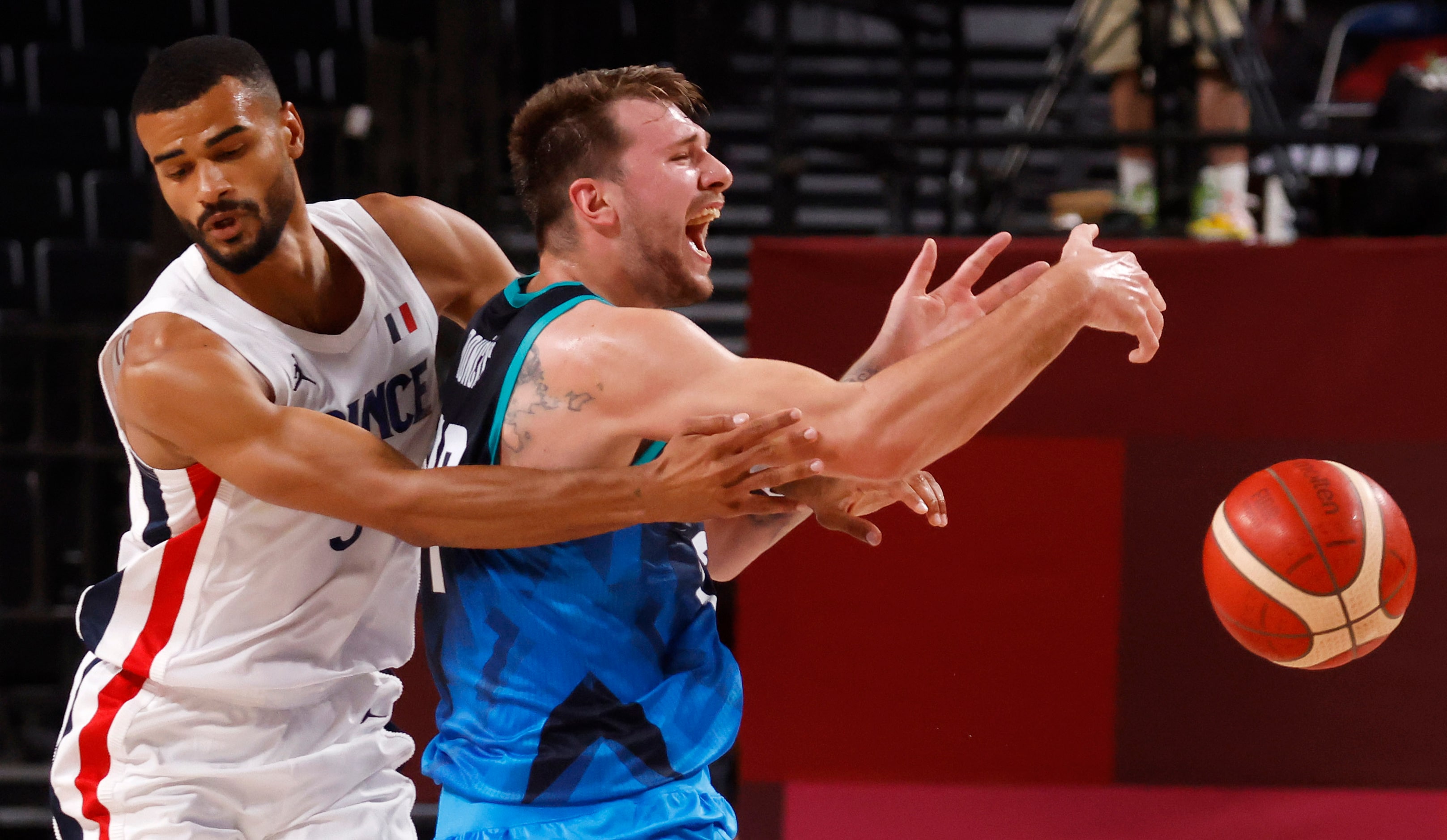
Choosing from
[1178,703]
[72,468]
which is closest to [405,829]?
[1178,703]

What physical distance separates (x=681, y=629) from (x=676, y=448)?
0.41 metres

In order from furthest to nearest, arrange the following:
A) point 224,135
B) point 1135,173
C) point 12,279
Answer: point 12,279, point 1135,173, point 224,135

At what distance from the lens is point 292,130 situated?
8.95ft

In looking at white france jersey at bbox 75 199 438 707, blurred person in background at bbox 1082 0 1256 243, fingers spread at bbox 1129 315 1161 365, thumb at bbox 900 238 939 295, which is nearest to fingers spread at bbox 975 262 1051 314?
thumb at bbox 900 238 939 295

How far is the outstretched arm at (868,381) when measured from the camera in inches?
80.3

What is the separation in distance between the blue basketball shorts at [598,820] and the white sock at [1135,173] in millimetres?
4327

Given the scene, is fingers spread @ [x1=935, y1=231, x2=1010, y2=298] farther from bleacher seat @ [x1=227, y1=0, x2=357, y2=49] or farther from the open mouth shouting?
bleacher seat @ [x1=227, y1=0, x2=357, y2=49]

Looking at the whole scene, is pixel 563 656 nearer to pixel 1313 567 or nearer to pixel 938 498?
pixel 938 498

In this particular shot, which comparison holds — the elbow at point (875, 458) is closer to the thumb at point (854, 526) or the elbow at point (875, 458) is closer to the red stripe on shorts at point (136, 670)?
the thumb at point (854, 526)

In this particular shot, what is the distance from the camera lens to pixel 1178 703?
4020 millimetres

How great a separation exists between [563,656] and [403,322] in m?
0.90

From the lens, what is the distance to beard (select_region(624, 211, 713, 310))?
2.46 m

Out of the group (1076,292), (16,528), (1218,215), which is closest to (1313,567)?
(1076,292)

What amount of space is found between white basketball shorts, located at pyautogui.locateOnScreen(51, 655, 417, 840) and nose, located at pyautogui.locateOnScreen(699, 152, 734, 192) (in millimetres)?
1233
